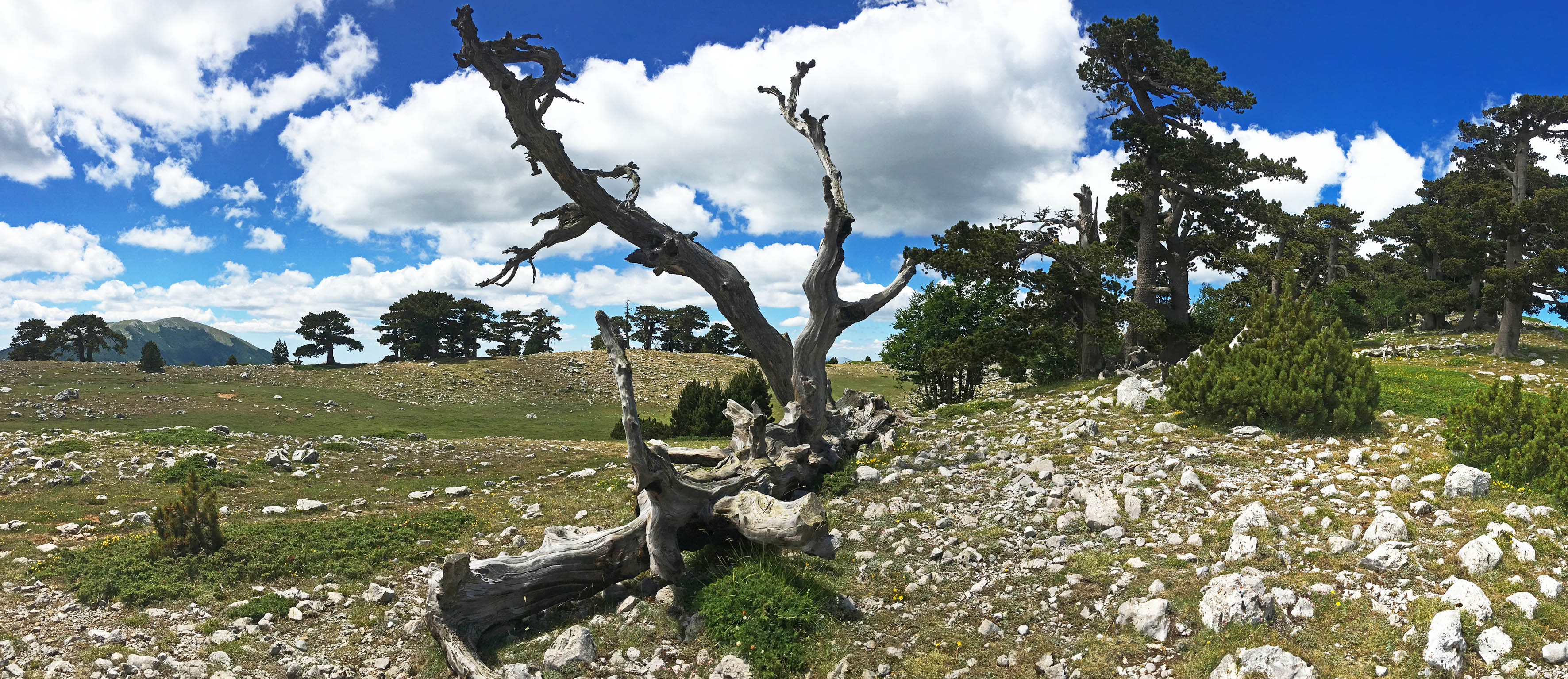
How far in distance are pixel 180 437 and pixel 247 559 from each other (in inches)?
557

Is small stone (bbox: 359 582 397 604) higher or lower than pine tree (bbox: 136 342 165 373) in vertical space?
lower

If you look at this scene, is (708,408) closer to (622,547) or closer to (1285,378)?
(1285,378)

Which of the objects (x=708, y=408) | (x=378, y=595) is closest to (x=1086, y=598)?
(x=378, y=595)

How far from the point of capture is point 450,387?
5316 centimetres

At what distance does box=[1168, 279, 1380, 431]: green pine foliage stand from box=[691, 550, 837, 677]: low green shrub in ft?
31.1

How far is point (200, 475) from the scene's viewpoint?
14594mm

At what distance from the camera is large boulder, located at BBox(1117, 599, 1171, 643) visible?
6094 millimetres

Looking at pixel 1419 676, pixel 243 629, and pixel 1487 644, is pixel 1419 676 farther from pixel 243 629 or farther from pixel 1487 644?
pixel 243 629

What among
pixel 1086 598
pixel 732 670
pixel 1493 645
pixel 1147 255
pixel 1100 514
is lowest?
pixel 732 670

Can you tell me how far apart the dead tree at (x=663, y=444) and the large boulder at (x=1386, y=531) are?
17.7 ft

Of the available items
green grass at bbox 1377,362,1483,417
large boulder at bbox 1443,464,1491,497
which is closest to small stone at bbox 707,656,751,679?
large boulder at bbox 1443,464,1491,497

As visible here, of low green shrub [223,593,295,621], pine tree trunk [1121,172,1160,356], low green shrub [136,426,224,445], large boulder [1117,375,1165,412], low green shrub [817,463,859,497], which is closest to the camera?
low green shrub [223,593,295,621]

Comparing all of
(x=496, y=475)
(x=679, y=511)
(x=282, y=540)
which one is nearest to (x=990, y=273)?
(x=496, y=475)

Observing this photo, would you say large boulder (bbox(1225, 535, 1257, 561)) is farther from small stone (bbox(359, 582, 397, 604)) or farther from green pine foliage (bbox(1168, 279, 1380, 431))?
small stone (bbox(359, 582, 397, 604))
